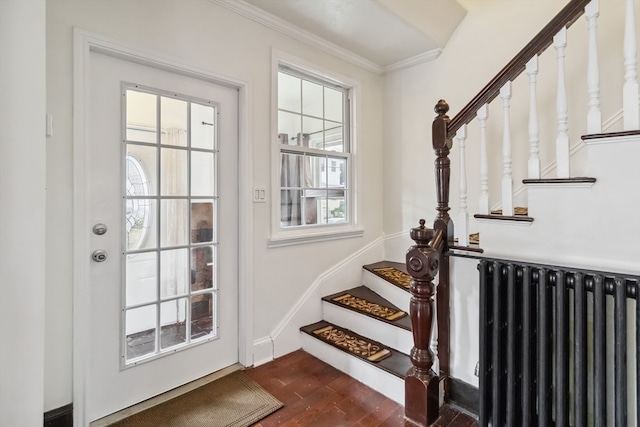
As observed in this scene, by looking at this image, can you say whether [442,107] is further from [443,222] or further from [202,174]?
[202,174]

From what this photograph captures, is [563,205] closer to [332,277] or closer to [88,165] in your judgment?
[332,277]

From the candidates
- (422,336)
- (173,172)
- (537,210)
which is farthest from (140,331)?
(537,210)

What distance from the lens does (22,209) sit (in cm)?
107

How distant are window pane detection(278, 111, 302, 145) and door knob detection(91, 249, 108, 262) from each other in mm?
1443

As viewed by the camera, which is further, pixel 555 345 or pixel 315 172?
pixel 315 172

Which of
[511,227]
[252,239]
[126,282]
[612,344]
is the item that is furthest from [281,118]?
[612,344]

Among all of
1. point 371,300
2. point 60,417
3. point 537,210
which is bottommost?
point 60,417

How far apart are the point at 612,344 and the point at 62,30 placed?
9.78 ft

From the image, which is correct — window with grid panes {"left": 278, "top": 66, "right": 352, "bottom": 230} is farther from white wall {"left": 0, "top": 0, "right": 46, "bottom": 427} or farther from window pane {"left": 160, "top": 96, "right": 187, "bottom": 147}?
white wall {"left": 0, "top": 0, "right": 46, "bottom": 427}

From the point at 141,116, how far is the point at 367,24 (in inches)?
71.3

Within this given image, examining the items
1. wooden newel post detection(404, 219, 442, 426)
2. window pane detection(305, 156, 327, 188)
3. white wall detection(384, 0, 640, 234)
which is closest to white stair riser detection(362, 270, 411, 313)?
wooden newel post detection(404, 219, 442, 426)

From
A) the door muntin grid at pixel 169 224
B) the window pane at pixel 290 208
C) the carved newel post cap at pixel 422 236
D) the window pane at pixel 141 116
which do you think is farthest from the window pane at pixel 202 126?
the carved newel post cap at pixel 422 236

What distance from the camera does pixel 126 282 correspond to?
175 cm

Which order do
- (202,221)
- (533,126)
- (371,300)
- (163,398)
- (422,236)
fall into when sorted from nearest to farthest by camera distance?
(533,126) → (422,236) → (163,398) → (202,221) → (371,300)
